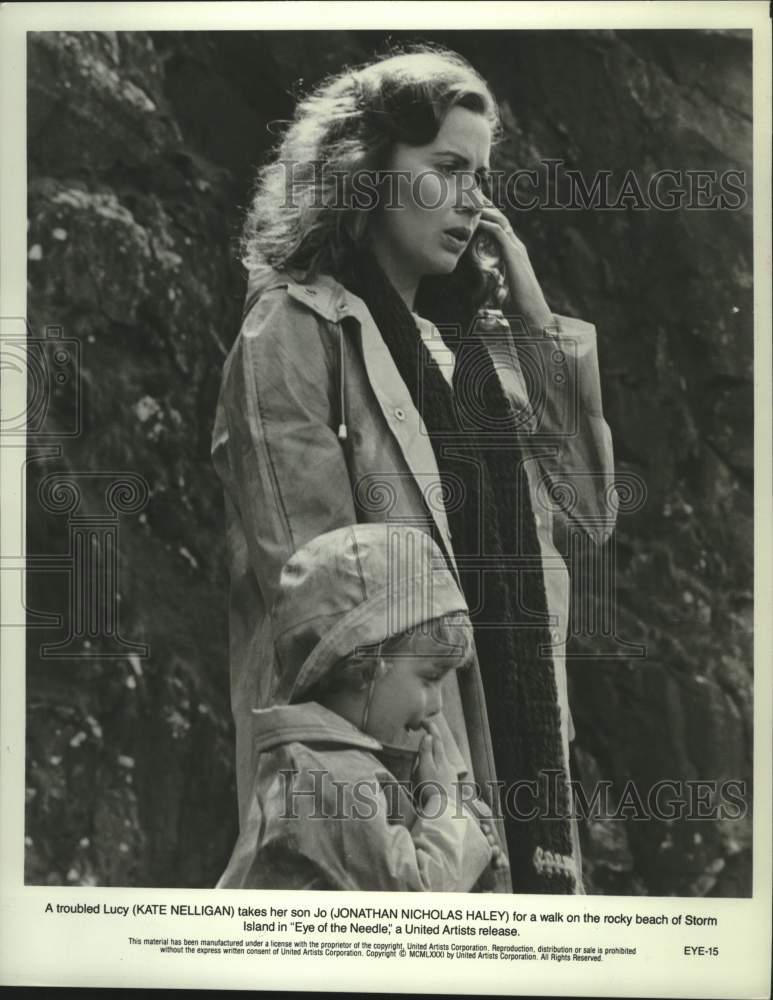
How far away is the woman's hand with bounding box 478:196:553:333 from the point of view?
3850mm

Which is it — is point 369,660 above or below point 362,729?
above

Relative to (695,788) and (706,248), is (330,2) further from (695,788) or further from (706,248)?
(695,788)

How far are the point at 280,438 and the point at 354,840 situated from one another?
3.19 feet

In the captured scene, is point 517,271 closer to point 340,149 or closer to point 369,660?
point 340,149

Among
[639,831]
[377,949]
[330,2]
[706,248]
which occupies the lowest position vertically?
[377,949]

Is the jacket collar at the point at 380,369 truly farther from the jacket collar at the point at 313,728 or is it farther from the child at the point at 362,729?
the jacket collar at the point at 313,728

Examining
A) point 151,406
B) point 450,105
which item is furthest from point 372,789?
point 450,105

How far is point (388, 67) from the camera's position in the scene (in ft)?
12.6

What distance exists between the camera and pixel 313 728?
364cm

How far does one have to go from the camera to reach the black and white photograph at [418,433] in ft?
12.3

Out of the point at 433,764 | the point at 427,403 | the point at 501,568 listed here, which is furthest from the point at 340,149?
the point at 433,764

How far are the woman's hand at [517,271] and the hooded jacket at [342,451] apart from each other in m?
0.05

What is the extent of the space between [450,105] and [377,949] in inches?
81.8

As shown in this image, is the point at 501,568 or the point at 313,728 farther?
the point at 501,568
